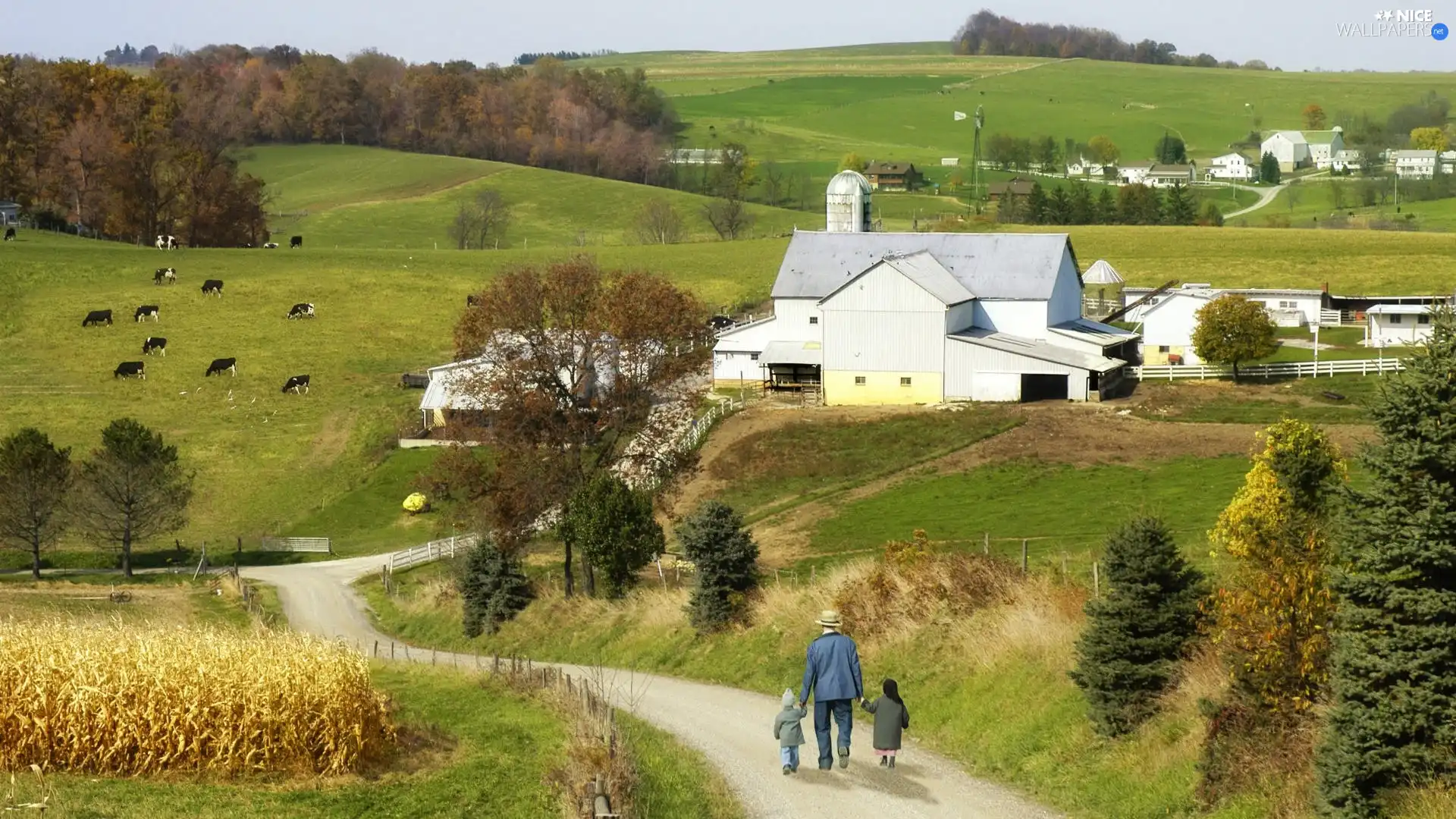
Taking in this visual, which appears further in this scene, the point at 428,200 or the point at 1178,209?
the point at 428,200

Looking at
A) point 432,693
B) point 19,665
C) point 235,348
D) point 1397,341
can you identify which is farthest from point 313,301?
point 19,665

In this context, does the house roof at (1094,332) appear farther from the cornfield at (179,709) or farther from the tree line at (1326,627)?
the cornfield at (179,709)

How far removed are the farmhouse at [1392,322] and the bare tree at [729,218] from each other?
200 feet

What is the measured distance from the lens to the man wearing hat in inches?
640

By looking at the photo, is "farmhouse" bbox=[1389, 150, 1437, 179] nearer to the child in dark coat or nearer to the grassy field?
the grassy field

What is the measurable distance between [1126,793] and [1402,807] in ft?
10.7

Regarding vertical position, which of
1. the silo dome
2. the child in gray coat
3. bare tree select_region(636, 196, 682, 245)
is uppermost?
bare tree select_region(636, 196, 682, 245)

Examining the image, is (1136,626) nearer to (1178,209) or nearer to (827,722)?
(827,722)

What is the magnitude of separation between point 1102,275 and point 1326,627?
228 feet

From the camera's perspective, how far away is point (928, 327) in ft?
202

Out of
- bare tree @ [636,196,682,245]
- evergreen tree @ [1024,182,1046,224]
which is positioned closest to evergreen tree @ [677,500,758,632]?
bare tree @ [636,196,682,245]

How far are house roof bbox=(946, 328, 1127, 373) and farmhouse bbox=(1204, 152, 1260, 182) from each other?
128 metres

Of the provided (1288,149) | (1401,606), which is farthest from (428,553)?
(1288,149)

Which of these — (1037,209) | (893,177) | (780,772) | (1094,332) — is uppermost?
(893,177)
